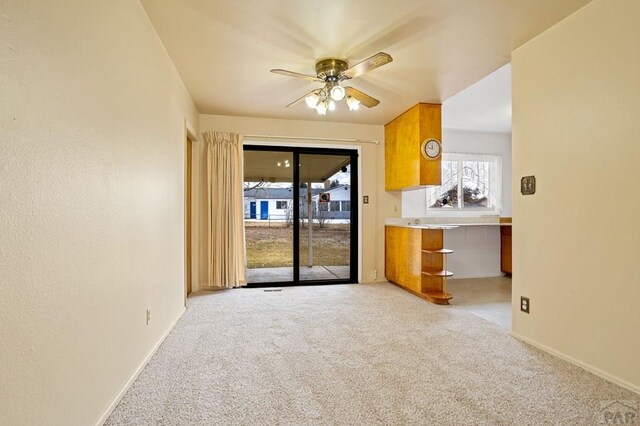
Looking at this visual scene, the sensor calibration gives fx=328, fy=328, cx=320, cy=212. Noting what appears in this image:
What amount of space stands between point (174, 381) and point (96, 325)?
725 mm

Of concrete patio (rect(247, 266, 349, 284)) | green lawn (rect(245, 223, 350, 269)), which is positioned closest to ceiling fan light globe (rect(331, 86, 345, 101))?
green lawn (rect(245, 223, 350, 269))

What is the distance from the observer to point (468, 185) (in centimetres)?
564

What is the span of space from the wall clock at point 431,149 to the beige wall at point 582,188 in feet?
4.47

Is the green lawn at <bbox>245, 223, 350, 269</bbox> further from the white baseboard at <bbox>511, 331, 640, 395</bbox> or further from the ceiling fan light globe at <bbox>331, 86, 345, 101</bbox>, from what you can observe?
the white baseboard at <bbox>511, 331, 640, 395</bbox>

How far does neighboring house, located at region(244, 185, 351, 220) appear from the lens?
16.3 ft

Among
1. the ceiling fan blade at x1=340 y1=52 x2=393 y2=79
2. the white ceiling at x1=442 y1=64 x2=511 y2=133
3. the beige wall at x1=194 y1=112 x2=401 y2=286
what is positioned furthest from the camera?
A: the beige wall at x1=194 y1=112 x2=401 y2=286

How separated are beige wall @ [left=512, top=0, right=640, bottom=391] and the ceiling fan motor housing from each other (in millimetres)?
1455

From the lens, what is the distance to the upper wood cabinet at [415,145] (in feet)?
13.3

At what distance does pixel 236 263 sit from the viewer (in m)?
4.47

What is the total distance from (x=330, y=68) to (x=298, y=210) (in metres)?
Result: 2.37

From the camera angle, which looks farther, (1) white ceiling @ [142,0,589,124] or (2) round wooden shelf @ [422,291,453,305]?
(2) round wooden shelf @ [422,291,453,305]

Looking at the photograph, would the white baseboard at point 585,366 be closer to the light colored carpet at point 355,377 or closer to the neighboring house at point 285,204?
the light colored carpet at point 355,377

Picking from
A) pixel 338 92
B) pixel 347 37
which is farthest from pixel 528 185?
pixel 347 37

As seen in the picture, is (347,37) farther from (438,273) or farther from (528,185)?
(438,273)
